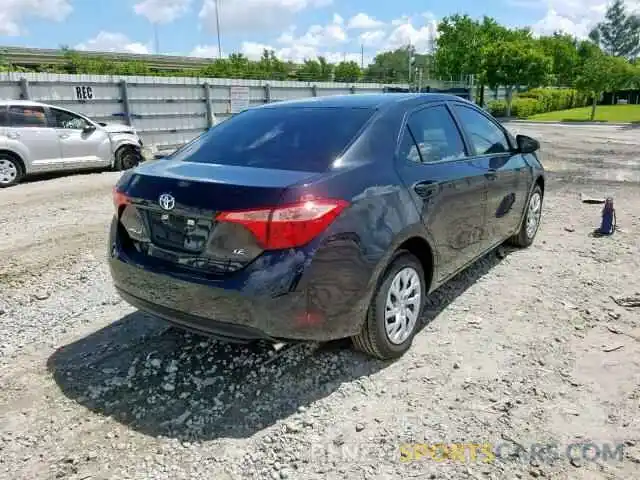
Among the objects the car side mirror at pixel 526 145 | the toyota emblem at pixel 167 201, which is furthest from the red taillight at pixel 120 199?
the car side mirror at pixel 526 145

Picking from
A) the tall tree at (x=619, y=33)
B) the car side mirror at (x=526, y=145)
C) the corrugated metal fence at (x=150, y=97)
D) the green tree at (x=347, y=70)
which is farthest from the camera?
the tall tree at (x=619, y=33)

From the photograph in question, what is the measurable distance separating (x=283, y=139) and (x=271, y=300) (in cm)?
119

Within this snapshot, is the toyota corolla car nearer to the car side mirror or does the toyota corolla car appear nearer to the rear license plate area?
the rear license plate area

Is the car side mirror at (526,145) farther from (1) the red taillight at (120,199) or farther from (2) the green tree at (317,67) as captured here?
(2) the green tree at (317,67)

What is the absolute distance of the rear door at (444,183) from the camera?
328 cm

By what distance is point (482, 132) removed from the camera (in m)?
4.40

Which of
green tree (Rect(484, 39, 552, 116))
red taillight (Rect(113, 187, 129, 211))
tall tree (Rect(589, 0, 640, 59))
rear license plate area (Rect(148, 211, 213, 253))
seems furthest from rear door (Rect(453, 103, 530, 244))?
tall tree (Rect(589, 0, 640, 59))

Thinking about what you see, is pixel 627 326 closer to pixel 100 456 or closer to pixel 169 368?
pixel 169 368

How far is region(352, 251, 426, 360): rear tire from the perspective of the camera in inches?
118

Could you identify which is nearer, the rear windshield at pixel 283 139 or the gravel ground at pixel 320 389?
the gravel ground at pixel 320 389

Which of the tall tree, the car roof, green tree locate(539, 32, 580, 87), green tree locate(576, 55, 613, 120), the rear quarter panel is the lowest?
the rear quarter panel

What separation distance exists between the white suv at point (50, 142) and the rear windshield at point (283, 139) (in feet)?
Result: 26.7

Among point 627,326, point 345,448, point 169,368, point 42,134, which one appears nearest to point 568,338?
point 627,326

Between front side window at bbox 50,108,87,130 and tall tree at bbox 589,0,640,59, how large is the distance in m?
110
